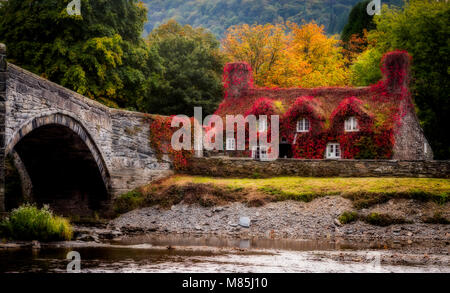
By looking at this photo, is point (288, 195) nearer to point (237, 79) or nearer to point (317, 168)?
point (317, 168)

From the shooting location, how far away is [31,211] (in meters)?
18.1

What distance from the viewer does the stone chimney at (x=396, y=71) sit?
35.6 metres

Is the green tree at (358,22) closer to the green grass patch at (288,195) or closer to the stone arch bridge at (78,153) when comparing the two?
the stone arch bridge at (78,153)

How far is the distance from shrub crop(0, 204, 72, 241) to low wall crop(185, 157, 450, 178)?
11865mm

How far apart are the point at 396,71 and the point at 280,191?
47.9ft

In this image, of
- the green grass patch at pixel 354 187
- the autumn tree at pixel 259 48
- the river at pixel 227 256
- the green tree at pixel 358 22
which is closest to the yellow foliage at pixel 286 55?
the autumn tree at pixel 259 48

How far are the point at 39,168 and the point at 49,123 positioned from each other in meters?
6.79

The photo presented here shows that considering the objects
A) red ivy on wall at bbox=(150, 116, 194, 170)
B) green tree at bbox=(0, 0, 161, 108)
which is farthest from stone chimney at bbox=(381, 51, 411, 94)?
green tree at bbox=(0, 0, 161, 108)

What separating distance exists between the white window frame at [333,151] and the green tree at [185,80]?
1283 cm

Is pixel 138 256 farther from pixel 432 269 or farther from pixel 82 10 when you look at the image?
pixel 82 10

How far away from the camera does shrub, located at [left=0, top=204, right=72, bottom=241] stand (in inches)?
687

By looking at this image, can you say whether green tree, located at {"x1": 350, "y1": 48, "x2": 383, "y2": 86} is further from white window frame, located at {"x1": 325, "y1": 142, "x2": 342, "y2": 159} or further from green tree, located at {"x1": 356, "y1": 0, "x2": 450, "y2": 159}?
white window frame, located at {"x1": 325, "y1": 142, "x2": 342, "y2": 159}

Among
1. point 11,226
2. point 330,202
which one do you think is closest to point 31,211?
point 11,226

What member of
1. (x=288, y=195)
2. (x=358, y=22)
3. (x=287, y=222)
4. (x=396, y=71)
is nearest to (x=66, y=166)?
(x=288, y=195)
